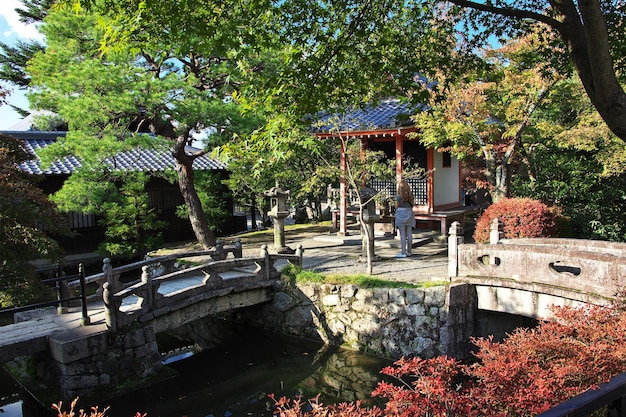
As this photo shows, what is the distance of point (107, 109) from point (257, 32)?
24.6ft

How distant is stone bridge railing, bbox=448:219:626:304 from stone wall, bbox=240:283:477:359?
0.56 m

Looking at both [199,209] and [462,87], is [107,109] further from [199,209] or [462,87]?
[462,87]

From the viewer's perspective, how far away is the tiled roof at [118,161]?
55.6ft

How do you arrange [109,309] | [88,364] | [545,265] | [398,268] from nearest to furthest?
[88,364] → [109,309] → [545,265] → [398,268]

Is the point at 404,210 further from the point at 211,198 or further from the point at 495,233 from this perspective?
the point at 211,198

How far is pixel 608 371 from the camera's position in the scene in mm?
3900

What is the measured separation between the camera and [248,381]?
9898 millimetres

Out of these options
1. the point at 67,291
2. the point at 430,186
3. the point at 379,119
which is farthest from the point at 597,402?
the point at 430,186

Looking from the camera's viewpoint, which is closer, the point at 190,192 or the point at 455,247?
the point at 455,247

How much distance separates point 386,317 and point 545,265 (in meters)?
3.41

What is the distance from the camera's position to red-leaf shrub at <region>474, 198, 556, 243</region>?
40.0 ft

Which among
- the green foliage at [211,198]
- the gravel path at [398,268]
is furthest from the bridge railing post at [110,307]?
the green foliage at [211,198]

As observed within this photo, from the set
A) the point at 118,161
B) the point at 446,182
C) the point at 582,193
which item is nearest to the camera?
the point at 582,193

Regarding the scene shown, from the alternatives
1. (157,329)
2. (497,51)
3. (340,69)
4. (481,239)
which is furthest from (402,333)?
(497,51)
